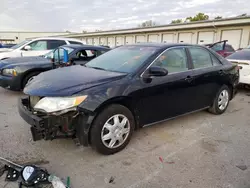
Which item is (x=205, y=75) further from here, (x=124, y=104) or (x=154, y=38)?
(x=154, y=38)

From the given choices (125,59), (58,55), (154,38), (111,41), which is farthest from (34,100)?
(111,41)

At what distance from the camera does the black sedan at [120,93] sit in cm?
248

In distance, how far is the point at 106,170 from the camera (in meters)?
2.54

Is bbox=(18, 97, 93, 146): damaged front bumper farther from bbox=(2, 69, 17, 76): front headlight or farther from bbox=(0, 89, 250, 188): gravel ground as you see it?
bbox=(2, 69, 17, 76): front headlight

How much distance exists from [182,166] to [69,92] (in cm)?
177

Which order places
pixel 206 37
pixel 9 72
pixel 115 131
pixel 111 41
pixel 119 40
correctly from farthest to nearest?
pixel 111 41 < pixel 119 40 < pixel 206 37 < pixel 9 72 < pixel 115 131

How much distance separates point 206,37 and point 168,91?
1812cm

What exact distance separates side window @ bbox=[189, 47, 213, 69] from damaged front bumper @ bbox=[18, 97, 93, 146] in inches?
94.2

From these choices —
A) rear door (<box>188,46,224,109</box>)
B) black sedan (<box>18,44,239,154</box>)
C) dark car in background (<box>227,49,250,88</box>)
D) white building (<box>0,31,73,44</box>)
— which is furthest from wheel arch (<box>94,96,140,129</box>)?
white building (<box>0,31,73,44</box>)

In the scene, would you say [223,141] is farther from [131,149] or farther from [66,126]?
[66,126]

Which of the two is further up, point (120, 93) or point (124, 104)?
point (120, 93)

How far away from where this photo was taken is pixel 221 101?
14.8 ft

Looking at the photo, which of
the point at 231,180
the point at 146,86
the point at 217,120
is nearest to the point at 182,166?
the point at 231,180

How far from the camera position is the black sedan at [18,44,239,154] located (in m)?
2.48
